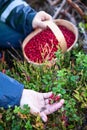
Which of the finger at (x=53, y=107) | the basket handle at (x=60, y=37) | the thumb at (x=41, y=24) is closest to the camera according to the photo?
the finger at (x=53, y=107)

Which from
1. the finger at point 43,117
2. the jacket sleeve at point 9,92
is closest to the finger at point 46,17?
the jacket sleeve at point 9,92

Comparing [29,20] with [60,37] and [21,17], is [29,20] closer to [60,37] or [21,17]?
[21,17]

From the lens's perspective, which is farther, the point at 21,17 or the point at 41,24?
the point at 21,17

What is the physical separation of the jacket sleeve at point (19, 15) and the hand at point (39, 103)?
2.48ft

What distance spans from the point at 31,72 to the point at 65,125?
1.34ft

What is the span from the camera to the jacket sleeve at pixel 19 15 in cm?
240

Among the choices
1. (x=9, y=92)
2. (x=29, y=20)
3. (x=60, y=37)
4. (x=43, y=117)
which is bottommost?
(x=43, y=117)

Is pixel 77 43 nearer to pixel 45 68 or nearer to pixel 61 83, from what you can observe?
pixel 45 68

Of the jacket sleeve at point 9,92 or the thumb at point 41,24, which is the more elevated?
the thumb at point 41,24

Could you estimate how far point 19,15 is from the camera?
243 centimetres

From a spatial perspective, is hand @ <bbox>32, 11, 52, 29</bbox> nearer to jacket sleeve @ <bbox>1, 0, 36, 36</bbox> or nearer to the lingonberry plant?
jacket sleeve @ <bbox>1, 0, 36, 36</bbox>

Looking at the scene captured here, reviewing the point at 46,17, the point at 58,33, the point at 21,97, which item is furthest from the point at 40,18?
the point at 21,97

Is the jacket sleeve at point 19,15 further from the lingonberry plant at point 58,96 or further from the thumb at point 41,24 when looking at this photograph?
the lingonberry plant at point 58,96

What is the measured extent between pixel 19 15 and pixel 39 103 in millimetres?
888
